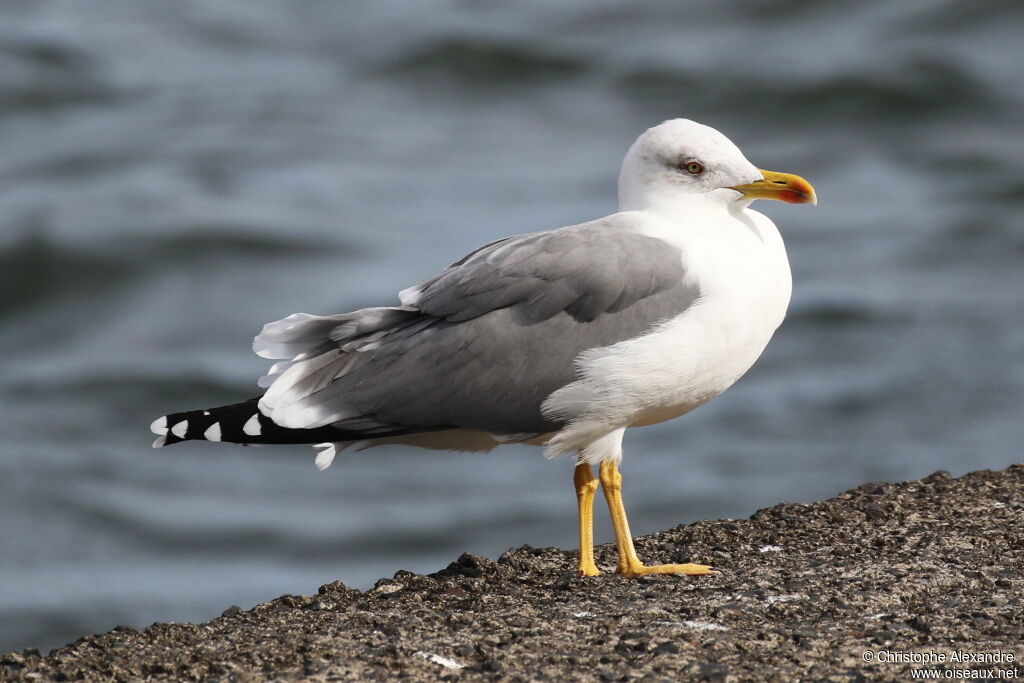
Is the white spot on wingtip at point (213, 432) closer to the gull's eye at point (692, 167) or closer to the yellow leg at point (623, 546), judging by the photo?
the yellow leg at point (623, 546)

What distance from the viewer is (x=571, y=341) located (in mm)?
5461

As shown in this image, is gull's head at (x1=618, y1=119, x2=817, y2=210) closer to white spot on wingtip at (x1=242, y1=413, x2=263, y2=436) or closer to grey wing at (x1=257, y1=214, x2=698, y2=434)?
grey wing at (x1=257, y1=214, x2=698, y2=434)

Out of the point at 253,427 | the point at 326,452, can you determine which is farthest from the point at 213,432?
the point at 326,452

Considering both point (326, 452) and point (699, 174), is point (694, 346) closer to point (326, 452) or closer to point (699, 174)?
point (699, 174)

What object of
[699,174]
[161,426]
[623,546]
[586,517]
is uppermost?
[699,174]

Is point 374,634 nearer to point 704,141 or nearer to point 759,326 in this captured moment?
point 759,326

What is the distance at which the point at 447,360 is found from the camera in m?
5.58

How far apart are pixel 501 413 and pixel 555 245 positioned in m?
0.67

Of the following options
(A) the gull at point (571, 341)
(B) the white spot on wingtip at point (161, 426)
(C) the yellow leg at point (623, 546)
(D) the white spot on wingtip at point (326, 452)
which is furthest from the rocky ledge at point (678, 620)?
(B) the white spot on wingtip at point (161, 426)

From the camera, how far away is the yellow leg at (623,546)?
208 inches

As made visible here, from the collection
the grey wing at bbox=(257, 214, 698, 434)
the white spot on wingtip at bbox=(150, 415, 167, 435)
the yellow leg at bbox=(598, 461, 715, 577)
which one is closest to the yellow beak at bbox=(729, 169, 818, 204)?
the grey wing at bbox=(257, 214, 698, 434)

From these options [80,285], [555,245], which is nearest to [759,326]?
[555,245]

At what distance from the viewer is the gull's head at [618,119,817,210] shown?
5.83 meters

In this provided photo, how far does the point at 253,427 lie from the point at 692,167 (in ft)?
6.62
